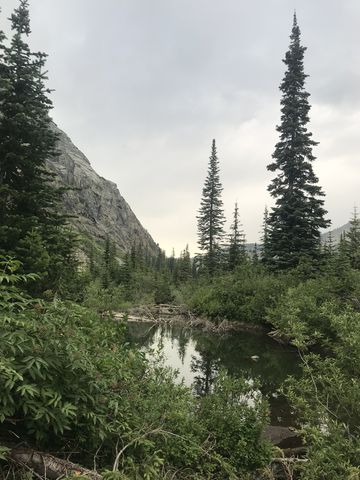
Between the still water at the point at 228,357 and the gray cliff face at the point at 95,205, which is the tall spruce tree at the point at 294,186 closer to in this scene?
the still water at the point at 228,357

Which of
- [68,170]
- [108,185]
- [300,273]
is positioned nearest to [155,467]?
[300,273]

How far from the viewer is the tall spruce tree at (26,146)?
1331cm

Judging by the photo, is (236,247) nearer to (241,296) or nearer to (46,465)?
(241,296)

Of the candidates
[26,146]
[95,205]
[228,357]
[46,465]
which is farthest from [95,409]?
[95,205]

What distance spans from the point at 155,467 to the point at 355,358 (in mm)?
4611

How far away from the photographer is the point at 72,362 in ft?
12.1

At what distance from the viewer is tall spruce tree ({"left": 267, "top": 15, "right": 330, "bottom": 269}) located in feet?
95.6

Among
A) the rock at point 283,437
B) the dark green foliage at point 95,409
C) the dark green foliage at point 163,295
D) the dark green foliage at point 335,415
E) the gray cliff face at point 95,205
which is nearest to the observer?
the dark green foliage at point 95,409

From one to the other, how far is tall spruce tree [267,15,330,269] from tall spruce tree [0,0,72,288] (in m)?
19.2

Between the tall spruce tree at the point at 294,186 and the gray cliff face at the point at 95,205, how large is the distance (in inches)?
3125

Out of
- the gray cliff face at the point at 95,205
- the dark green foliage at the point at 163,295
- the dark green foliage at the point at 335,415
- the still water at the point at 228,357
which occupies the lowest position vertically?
the still water at the point at 228,357

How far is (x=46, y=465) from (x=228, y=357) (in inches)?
598

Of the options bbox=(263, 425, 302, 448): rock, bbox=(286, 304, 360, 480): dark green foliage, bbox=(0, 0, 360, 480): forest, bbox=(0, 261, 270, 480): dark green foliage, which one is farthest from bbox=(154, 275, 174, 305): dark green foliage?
bbox=(0, 261, 270, 480): dark green foliage

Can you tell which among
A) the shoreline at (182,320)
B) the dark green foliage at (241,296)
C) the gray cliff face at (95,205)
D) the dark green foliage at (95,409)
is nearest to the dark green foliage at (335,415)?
the dark green foliage at (95,409)
